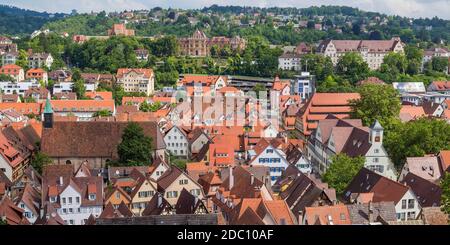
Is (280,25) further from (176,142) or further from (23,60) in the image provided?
(176,142)

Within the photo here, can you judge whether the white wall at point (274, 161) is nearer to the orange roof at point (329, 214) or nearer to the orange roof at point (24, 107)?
the orange roof at point (329, 214)

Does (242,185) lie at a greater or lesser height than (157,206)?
greater

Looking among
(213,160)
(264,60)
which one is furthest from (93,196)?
(264,60)

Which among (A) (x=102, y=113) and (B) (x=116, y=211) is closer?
(B) (x=116, y=211)

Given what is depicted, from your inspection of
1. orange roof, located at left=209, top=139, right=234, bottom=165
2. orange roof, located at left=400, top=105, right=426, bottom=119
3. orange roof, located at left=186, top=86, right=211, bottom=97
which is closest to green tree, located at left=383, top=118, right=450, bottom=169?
orange roof, located at left=209, top=139, right=234, bottom=165

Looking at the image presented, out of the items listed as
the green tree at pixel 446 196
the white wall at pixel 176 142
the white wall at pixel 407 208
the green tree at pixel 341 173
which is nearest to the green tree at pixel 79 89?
the white wall at pixel 176 142

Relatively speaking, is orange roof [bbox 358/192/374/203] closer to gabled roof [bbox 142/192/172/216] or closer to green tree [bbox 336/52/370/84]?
gabled roof [bbox 142/192/172/216]

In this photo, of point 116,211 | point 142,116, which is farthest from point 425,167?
point 142,116
